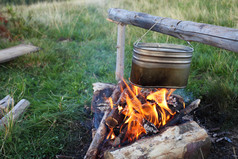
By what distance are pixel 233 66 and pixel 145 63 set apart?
2603 mm

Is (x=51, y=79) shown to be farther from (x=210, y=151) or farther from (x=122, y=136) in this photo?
(x=210, y=151)

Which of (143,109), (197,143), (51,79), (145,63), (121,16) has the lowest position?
(51,79)

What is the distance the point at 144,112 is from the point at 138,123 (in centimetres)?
16

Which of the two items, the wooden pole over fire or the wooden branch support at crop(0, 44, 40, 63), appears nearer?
the wooden pole over fire

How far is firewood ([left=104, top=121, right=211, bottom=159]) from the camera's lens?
1825 millimetres

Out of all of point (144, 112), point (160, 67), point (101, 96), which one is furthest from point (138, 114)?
point (101, 96)

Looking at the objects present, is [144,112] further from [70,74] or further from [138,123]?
[70,74]

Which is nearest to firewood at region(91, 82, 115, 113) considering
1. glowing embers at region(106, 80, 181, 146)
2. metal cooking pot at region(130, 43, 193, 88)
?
glowing embers at region(106, 80, 181, 146)

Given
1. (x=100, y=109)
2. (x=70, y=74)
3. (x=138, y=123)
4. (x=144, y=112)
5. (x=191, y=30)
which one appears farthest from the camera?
(x=70, y=74)

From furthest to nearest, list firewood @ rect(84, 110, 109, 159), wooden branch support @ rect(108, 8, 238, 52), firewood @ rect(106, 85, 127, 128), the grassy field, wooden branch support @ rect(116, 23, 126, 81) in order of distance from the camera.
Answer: wooden branch support @ rect(116, 23, 126, 81) < the grassy field < firewood @ rect(106, 85, 127, 128) < firewood @ rect(84, 110, 109, 159) < wooden branch support @ rect(108, 8, 238, 52)

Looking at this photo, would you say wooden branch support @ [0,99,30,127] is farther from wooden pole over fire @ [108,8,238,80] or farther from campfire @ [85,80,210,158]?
wooden pole over fire @ [108,8,238,80]

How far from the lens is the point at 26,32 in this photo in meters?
6.55

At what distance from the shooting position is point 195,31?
200cm

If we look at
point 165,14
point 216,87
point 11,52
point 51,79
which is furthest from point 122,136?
point 165,14
